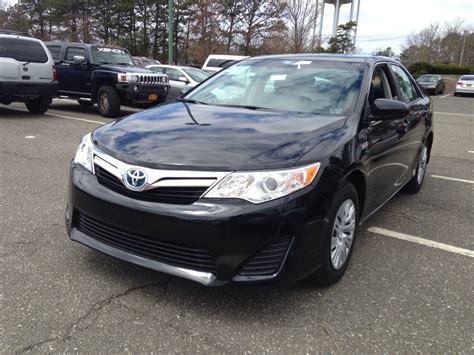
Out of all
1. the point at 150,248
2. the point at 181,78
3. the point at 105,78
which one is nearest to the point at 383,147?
the point at 150,248

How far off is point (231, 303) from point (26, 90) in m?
8.81

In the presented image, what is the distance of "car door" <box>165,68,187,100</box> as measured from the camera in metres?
12.6

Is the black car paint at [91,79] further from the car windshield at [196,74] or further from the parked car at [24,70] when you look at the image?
the car windshield at [196,74]

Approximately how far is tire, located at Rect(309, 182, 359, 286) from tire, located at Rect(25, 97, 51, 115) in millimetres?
9289

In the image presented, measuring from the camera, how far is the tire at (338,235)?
2.56 m

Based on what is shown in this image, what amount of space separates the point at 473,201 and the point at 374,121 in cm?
250

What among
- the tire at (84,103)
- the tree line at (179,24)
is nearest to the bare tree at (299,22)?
the tree line at (179,24)

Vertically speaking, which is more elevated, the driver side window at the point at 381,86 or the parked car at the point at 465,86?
the driver side window at the point at 381,86

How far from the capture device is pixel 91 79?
36.3ft

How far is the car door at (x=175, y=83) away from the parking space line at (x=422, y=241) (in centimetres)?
950

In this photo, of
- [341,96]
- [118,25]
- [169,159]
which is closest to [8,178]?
[169,159]

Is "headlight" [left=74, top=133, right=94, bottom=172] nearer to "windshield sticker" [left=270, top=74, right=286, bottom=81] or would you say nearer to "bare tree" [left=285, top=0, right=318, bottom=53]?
"windshield sticker" [left=270, top=74, right=286, bottom=81]

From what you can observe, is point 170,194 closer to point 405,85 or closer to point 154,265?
point 154,265

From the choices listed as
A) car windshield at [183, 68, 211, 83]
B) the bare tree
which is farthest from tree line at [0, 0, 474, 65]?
car windshield at [183, 68, 211, 83]
